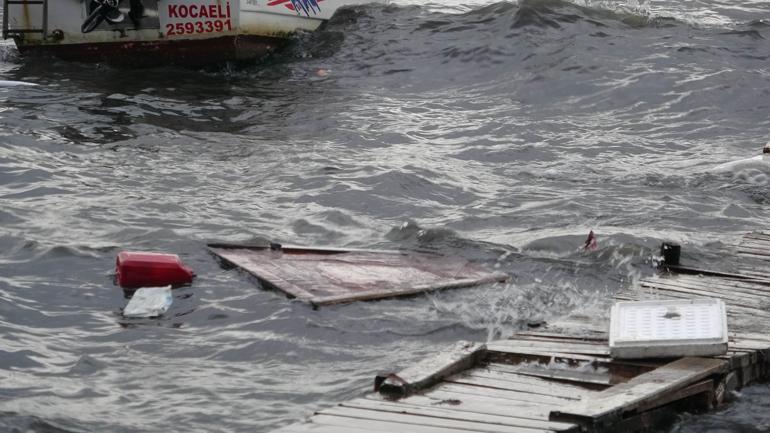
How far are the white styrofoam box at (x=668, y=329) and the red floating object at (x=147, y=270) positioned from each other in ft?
12.1

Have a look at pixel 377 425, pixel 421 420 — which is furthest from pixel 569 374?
pixel 377 425

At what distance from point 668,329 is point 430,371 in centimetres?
147

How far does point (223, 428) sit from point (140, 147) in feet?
27.6

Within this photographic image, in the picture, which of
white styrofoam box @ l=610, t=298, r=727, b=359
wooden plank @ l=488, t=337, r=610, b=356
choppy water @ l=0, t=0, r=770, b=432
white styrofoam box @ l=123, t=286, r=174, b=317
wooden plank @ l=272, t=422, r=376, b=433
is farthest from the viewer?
white styrofoam box @ l=123, t=286, r=174, b=317

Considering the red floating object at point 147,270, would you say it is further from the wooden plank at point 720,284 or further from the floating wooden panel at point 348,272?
the wooden plank at point 720,284

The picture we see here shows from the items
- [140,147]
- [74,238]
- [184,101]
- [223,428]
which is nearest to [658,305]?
[223,428]

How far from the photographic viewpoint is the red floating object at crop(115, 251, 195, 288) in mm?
9117

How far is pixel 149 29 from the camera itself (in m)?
19.3

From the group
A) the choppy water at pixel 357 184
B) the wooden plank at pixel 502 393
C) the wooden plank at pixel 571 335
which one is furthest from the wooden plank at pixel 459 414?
the wooden plank at pixel 571 335

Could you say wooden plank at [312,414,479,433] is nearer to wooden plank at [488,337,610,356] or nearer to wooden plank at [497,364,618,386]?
wooden plank at [497,364,618,386]

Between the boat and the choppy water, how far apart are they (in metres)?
0.33

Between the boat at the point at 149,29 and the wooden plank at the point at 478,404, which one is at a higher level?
the boat at the point at 149,29

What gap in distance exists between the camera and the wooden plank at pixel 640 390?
18.4ft

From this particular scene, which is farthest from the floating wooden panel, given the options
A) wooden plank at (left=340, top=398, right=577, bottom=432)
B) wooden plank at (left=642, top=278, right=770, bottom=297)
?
wooden plank at (left=340, top=398, right=577, bottom=432)
